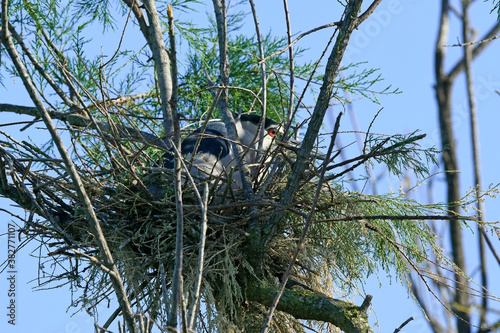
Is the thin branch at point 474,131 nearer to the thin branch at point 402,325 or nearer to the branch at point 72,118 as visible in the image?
the thin branch at point 402,325

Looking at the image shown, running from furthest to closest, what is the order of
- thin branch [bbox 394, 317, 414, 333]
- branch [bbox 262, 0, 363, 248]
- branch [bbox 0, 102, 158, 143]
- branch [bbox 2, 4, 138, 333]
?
branch [bbox 0, 102, 158, 143] → branch [bbox 262, 0, 363, 248] → thin branch [bbox 394, 317, 414, 333] → branch [bbox 2, 4, 138, 333]

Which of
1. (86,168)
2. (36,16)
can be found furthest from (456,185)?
(36,16)

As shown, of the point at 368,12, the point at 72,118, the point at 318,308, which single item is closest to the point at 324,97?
the point at 368,12

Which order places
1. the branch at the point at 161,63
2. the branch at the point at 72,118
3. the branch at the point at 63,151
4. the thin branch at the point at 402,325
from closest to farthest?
the branch at the point at 63,151 → the thin branch at the point at 402,325 → the branch at the point at 161,63 → the branch at the point at 72,118

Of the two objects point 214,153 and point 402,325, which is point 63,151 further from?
point 214,153

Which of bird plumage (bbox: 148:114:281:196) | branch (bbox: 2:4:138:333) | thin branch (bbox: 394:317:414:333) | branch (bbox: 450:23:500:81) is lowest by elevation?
thin branch (bbox: 394:317:414:333)

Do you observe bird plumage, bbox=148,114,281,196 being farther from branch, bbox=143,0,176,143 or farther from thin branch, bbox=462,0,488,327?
thin branch, bbox=462,0,488,327

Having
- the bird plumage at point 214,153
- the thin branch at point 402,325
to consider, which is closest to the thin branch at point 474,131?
the thin branch at point 402,325

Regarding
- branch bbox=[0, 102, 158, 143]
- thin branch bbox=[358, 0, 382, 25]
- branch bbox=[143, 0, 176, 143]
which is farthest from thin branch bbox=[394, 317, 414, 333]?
branch bbox=[0, 102, 158, 143]

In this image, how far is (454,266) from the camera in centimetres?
224

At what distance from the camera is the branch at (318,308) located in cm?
196

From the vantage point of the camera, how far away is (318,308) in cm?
206

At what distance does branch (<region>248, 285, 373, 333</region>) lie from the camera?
1.96 meters

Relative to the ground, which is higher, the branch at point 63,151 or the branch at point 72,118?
the branch at point 72,118
